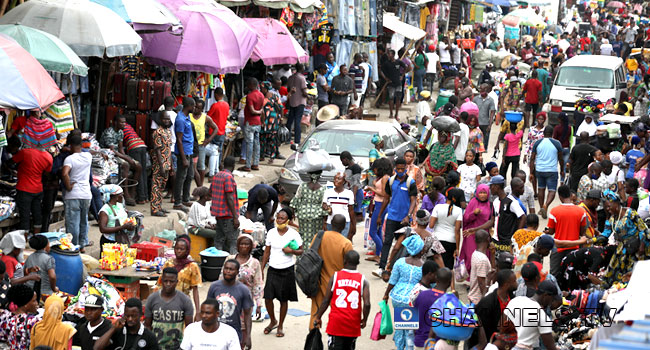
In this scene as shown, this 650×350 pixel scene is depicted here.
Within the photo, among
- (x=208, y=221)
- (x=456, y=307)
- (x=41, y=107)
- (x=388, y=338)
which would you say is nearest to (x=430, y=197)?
(x=388, y=338)

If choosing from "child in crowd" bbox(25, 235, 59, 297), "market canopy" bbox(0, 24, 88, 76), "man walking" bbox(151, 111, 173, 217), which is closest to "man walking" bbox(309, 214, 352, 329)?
"child in crowd" bbox(25, 235, 59, 297)

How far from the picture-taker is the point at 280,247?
10.2 m

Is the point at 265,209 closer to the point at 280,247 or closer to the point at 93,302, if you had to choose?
the point at 280,247

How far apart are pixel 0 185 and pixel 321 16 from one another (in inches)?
484

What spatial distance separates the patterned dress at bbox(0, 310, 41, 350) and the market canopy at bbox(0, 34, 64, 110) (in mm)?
3301

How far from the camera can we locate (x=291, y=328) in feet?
35.6

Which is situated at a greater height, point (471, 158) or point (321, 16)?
point (321, 16)

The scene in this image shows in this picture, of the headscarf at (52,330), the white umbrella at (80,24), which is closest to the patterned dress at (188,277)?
the headscarf at (52,330)

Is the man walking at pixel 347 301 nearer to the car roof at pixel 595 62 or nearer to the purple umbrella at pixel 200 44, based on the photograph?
the purple umbrella at pixel 200 44

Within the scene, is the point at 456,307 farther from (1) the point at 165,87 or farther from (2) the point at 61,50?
(1) the point at 165,87

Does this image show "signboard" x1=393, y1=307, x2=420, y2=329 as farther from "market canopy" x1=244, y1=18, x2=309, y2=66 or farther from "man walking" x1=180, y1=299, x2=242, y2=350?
"market canopy" x1=244, y1=18, x2=309, y2=66

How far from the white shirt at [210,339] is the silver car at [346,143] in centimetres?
831

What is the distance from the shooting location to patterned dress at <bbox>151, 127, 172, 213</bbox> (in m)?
14.2

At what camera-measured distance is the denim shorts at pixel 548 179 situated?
1581 cm
